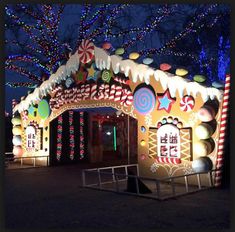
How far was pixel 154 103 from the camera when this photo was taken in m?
12.0

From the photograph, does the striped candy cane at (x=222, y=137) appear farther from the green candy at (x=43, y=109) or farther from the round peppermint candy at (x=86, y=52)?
the green candy at (x=43, y=109)

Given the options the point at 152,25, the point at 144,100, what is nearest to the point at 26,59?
the point at 152,25

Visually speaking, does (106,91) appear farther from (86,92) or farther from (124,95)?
(86,92)

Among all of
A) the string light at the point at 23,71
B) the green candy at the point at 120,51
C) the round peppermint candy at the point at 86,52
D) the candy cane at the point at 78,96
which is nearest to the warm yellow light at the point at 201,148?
the green candy at the point at 120,51

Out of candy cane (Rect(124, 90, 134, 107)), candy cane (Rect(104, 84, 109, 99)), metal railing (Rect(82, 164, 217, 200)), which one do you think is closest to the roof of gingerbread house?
candy cane (Rect(124, 90, 134, 107))

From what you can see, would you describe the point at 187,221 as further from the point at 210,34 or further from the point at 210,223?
the point at 210,34

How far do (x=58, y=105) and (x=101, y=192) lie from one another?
6812mm

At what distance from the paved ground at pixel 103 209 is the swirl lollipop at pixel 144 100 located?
3262mm

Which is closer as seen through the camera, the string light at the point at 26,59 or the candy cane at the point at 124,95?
the candy cane at the point at 124,95

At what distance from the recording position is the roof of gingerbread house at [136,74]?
35.2 feet

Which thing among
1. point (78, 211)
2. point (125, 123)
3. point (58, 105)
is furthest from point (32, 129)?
point (78, 211)

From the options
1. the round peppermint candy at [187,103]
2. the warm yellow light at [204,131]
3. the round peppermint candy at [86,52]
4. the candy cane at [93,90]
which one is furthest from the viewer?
the candy cane at [93,90]

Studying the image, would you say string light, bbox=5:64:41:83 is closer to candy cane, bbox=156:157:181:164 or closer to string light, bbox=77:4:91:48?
string light, bbox=77:4:91:48

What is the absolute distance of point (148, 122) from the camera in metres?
12.2
